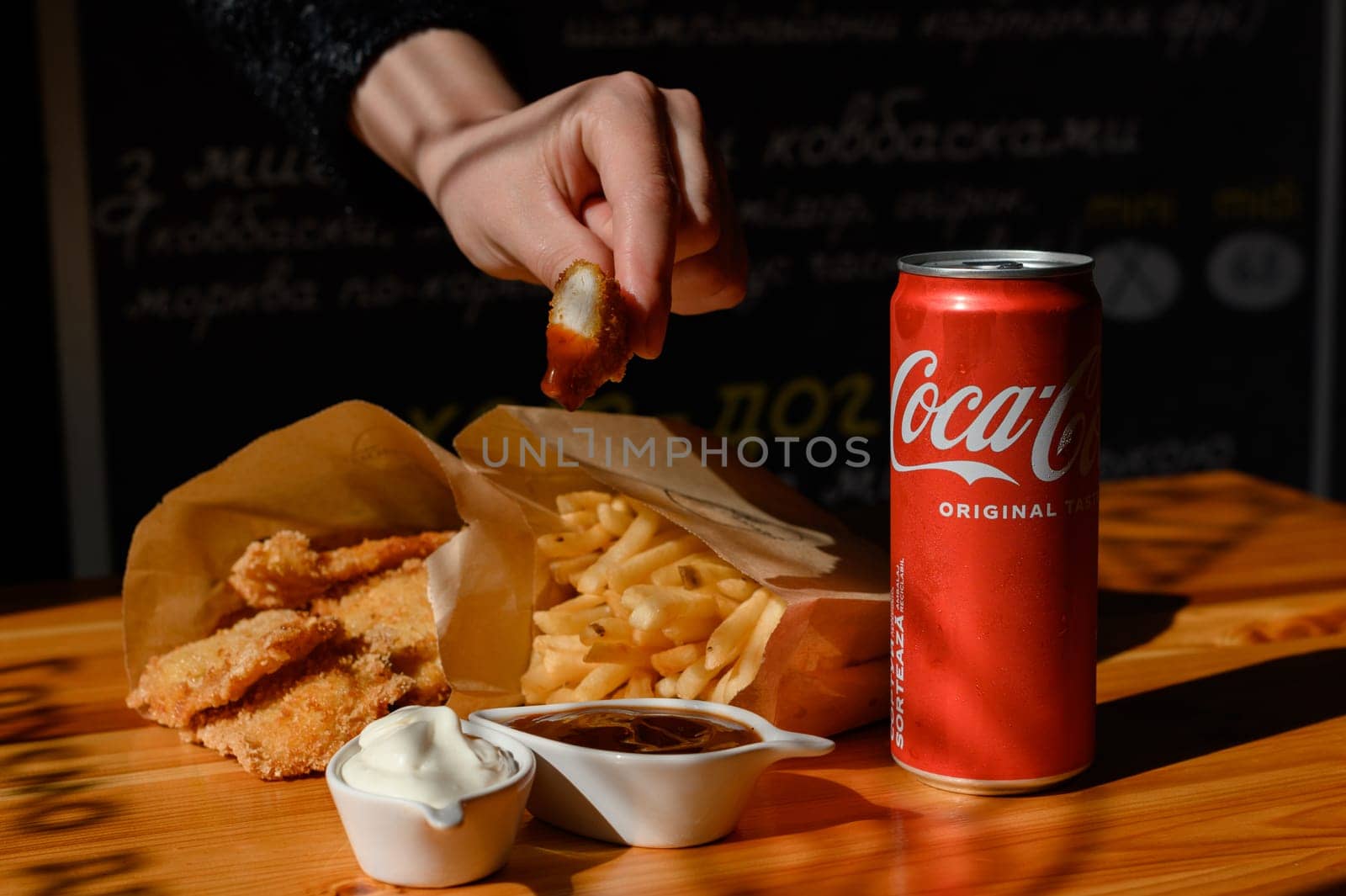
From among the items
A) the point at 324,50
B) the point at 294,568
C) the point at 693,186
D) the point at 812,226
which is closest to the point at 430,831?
the point at 294,568

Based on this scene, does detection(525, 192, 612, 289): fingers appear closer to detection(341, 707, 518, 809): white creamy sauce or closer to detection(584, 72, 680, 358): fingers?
detection(584, 72, 680, 358): fingers

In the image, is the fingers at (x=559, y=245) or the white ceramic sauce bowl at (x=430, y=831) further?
the fingers at (x=559, y=245)

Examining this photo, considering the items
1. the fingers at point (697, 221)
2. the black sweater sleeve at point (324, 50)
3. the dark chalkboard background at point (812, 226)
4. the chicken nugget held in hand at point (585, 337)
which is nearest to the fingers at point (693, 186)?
the fingers at point (697, 221)

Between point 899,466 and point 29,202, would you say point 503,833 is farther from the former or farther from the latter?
point 29,202

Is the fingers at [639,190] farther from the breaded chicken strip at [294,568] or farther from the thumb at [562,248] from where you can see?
the breaded chicken strip at [294,568]

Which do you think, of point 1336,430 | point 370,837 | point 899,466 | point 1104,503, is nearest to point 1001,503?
point 899,466

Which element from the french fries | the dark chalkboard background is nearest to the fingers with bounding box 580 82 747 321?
the french fries

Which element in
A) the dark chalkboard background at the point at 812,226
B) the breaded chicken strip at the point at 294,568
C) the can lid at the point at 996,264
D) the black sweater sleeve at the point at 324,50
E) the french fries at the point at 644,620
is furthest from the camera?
the dark chalkboard background at the point at 812,226
